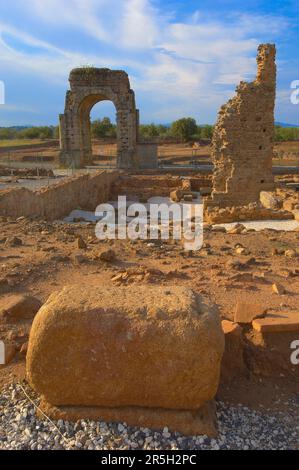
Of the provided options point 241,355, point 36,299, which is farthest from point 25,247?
point 241,355

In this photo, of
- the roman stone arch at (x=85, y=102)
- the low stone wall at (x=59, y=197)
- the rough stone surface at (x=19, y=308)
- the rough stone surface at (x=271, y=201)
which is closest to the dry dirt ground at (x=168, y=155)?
the roman stone arch at (x=85, y=102)

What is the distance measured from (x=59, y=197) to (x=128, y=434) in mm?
10951

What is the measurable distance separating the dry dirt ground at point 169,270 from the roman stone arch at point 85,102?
56.1 feet

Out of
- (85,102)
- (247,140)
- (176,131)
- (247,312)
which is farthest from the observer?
(176,131)

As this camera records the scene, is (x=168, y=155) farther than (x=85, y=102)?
Yes

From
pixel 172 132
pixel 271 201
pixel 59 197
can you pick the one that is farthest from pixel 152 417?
pixel 172 132

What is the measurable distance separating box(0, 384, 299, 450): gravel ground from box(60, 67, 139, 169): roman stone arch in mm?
20891

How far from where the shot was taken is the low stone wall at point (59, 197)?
401 inches

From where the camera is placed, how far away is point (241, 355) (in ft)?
12.2

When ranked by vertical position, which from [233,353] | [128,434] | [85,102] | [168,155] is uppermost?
[85,102]

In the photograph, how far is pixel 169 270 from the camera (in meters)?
5.60

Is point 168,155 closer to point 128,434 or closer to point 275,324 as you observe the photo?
point 275,324

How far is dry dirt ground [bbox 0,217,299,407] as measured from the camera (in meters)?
3.66

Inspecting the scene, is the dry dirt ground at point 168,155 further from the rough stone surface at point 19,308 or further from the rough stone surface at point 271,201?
the rough stone surface at point 19,308
